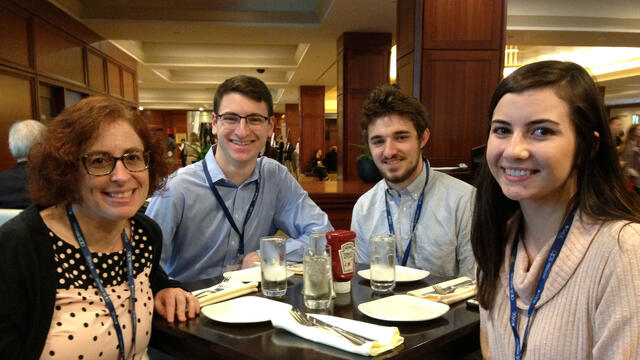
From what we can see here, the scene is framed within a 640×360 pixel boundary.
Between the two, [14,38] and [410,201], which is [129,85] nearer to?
[14,38]

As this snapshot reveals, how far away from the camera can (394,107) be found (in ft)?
6.59

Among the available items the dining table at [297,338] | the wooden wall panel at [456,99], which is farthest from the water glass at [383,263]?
the wooden wall panel at [456,99]

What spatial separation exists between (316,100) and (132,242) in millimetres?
11971

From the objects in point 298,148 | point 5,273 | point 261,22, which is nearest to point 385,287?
point 5,273

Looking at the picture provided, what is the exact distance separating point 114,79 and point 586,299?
8.22 meters

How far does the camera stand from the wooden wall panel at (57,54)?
5.10 meters

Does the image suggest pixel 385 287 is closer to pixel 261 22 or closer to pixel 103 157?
pixel 103 157

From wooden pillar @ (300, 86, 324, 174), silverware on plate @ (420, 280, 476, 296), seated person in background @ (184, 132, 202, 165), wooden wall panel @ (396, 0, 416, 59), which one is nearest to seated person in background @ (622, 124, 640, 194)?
→ wooden wall panel @ (396, 0, 416, 59)

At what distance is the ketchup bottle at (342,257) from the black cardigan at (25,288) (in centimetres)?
77

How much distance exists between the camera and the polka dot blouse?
1.09 meters

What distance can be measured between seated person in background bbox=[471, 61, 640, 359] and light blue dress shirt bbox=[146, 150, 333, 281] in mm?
1172

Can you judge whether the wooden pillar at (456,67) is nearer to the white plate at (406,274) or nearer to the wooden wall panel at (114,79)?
the white plate at (406,274)

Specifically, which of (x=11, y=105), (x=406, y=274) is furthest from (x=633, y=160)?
(x=11, y=105)

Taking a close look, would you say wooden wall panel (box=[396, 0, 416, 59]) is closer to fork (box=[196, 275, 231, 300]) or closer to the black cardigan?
fork (box=[196, 275, 231, 300])
